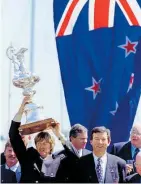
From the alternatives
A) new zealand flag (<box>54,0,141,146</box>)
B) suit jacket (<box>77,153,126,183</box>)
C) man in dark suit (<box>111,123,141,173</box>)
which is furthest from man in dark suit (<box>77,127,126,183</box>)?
new zealand flag (<box>54,0,141,146</box>)

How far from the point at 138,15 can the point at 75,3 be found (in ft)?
1.87

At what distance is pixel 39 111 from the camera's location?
10.2ft

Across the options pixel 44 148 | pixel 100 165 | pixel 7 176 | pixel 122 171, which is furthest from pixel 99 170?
pixel 7 176

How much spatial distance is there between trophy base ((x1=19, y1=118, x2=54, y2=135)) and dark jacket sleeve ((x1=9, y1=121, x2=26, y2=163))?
0.07 metres

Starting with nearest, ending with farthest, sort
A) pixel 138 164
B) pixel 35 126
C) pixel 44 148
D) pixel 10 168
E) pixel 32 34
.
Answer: pixel 138 164
pixel 44 148
pixel 35 126
pixel 10 168
pixel 32 34

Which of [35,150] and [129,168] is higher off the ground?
[35,150]

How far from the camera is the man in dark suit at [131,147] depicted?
10.00ft

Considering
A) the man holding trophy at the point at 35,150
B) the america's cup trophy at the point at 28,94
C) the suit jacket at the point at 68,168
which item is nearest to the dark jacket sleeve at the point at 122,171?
the suit jacket at the point at 68,168

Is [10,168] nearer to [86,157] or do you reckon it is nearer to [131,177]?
[86,157]

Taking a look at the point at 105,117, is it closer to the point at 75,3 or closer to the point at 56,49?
the point at 56,49

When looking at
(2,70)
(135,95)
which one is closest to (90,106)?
(135,95)

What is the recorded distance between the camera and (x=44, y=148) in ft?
9.41

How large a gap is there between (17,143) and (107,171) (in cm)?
56

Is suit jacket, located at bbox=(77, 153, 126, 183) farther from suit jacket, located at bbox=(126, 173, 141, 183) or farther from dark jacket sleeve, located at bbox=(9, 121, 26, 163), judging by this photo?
dark jacket sleeve, located at bbox=(9, 121, 26, 163)
